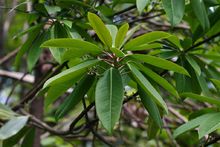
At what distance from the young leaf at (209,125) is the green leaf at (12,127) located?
1.92 feet

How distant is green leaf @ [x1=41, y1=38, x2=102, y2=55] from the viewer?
32.6 inches

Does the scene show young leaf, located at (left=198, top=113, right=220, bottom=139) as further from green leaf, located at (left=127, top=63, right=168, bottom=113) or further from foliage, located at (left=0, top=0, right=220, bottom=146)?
green leaf, located at (left=127, top=63, right=168, bottom=113)

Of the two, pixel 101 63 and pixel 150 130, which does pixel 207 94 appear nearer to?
pixel 150 130

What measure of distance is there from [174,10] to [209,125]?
9.9 inches

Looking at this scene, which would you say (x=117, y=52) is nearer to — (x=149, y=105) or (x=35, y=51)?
(x=149, y=105)

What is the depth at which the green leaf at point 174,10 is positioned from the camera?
91cm

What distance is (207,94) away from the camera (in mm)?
1074

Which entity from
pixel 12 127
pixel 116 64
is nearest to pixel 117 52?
pixel 116 64

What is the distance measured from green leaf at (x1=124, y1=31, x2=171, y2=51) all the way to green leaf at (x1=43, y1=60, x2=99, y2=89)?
0.08 metres

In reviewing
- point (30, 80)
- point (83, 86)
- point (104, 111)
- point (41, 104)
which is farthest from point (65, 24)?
point (30, 80)

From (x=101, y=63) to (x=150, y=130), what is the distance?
383 millimetres

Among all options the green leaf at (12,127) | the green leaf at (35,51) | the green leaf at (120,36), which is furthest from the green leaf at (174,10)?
the green leaf at (12,127)

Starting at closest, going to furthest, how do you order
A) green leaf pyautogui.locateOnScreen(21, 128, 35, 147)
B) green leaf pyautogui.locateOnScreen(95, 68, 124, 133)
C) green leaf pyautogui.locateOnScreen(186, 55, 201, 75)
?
green leaf pyautogui.locateOnScreen(95, 68, 124, 133) → green leaf pyautogui.locateOnScreen(186, 55, 201, 75) → green leaf pyautogui.locateOnScreen(21, 128, 35, 147)

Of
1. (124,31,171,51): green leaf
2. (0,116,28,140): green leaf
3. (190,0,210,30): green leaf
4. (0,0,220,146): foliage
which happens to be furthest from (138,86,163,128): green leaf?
(0,116,28,140): green leaf
